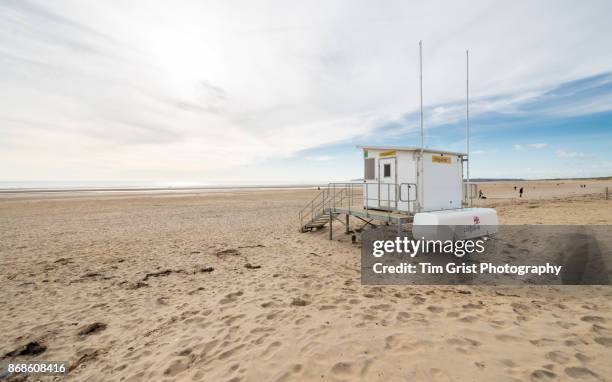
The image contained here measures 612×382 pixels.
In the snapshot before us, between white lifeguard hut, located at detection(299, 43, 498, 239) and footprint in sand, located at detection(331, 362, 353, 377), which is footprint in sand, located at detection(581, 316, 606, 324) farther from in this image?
footprint in sand, located at detection(331, 362, 353, 377)

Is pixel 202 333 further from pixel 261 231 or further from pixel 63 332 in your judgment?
pixel 261 231

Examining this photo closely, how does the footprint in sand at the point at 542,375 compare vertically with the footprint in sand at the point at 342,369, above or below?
above

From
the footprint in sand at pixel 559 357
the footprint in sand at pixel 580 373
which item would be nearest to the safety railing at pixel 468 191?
the footprint in sand at pixel 559 357

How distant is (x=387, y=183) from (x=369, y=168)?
1304 millimetres

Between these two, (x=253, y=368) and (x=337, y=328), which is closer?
(x=253, y=368)

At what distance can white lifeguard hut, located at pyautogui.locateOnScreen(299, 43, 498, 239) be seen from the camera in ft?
29.9

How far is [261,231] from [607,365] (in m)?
13.9

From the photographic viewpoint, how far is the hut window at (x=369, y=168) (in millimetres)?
12016

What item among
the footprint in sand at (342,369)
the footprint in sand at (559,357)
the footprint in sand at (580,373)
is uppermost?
the footprint in sand at (580,373)

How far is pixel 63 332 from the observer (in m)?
5.58

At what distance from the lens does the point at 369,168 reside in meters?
12.2

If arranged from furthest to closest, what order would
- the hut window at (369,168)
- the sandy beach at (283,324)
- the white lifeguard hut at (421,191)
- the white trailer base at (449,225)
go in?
the hut window at (369,168) < the white lifeguard hut at (421,191) < the white trailer base at (449,225) < the sandy beach at (283,324)

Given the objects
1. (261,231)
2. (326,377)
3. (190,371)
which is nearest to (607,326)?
(326,377)

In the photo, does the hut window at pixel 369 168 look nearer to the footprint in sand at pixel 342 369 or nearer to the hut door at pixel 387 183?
the hut door at pixel 387 183
